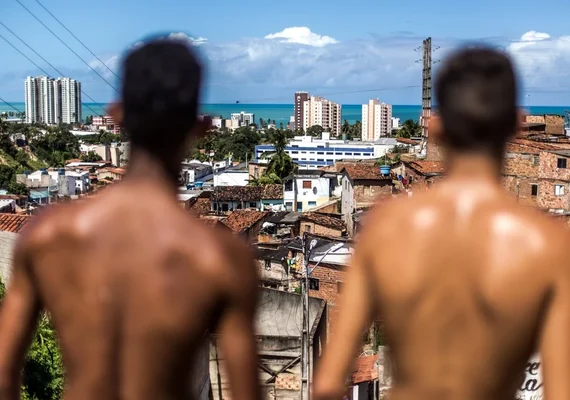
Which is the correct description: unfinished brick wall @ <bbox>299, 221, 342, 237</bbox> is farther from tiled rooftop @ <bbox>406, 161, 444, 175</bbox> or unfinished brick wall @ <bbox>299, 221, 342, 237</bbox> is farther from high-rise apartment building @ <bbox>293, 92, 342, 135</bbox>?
high-rise apartment building @ <bbox>293, 92, 342, 135</bbox>

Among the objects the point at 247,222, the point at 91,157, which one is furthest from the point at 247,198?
the point at 91,157

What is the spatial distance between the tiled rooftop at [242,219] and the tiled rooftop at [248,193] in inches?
320

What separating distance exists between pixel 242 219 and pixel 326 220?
3.34m

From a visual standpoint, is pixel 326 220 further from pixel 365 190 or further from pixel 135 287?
pixel 135 287

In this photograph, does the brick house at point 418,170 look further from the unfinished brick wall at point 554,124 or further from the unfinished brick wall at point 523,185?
the unfinished brick wall at point 554,124

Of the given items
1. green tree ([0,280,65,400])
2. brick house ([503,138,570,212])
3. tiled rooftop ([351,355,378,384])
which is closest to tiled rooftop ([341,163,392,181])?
brick house ([503,138,570,212])

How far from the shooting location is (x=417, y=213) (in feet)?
7.41

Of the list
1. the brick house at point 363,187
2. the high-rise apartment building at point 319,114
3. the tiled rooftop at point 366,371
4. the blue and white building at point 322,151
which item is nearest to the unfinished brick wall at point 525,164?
the brick house at point 363,187

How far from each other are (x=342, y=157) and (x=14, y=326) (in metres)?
85.6

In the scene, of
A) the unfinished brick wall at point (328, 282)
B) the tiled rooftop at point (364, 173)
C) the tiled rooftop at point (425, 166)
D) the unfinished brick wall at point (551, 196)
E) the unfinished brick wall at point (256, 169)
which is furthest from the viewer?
the unfinished brick wall at point (256, 169)

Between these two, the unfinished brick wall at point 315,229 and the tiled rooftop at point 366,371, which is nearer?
the tiled rooftop at point 366,371

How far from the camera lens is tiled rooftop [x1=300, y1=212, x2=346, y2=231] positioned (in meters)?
31.4

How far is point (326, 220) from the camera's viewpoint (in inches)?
1278

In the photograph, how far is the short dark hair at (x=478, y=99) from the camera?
7.18ft
